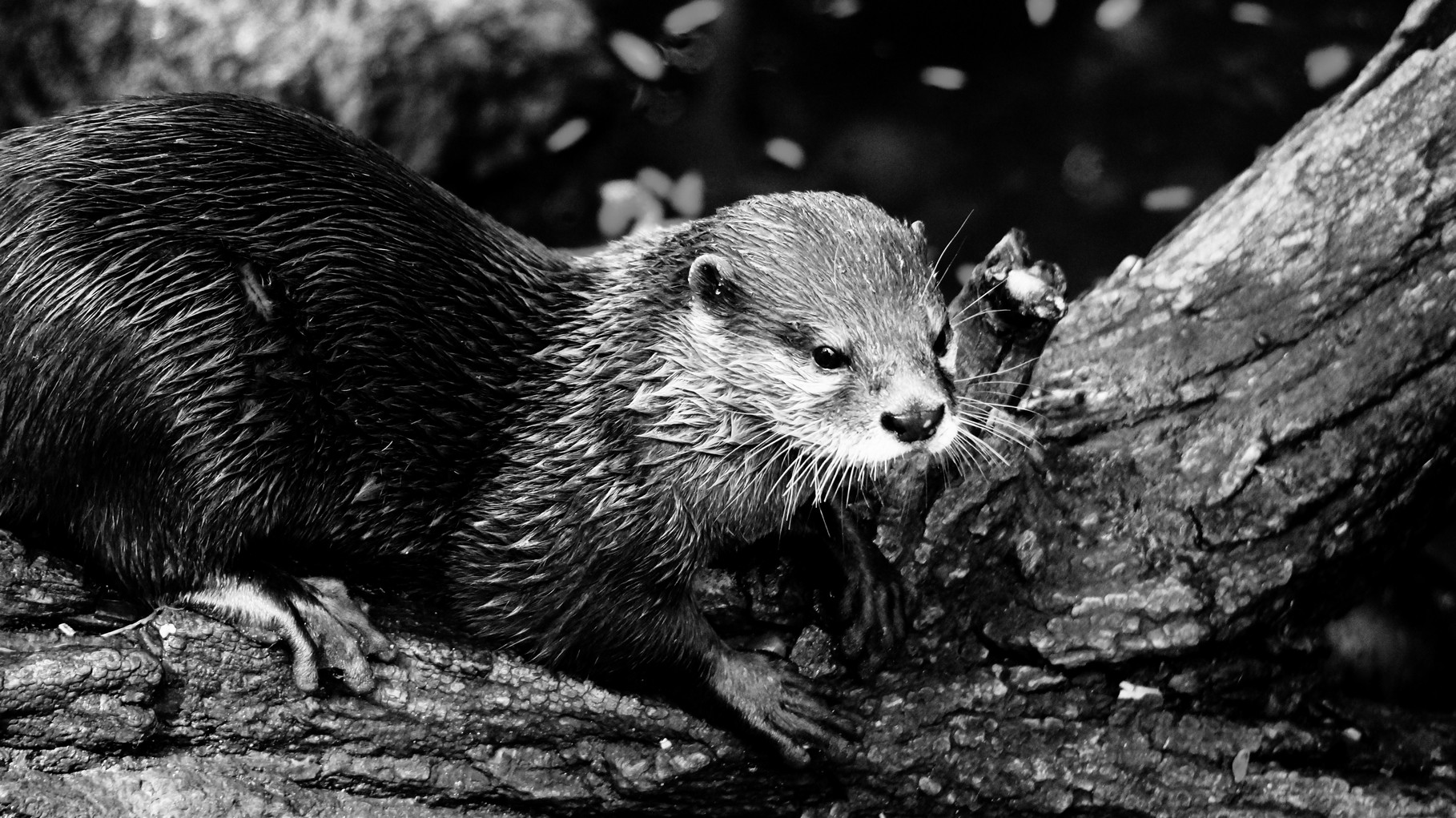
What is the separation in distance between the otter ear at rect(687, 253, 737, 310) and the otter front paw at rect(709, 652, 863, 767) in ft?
2.31

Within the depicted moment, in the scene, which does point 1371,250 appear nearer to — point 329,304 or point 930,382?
point 930,382

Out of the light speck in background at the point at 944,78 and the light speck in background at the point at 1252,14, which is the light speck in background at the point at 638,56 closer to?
the light speck in background at the point at 944,78

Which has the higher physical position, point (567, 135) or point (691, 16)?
point (691, 16)

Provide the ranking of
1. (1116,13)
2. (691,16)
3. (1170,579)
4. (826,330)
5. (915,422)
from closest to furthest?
(915,422) < (826,330) < (1170,579) < (1116,13) < (691,16)

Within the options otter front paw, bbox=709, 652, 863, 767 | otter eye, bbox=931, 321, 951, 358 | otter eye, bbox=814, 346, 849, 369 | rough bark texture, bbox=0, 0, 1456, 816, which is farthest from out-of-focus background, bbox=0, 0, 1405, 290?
otter front paw, bbox=709, 652, 863, 767

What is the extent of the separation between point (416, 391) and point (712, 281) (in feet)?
2.07

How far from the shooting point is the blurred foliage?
4891 millimetres

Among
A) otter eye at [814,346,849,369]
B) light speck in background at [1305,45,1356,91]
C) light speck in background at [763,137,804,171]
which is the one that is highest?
light speck in background at [1305,45,1356,91]

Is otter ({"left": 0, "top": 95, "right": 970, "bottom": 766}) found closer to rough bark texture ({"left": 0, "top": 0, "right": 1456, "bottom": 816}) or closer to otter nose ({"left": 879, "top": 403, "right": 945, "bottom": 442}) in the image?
otter nose ({"left": 879, "top": 403, "right": 945, "bottom": 442})

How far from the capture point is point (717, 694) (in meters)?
2.66

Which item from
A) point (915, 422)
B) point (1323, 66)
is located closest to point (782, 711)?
point (915, 422)

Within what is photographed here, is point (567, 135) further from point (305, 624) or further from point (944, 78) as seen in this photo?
point (305, 624)

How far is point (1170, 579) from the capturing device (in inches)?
111

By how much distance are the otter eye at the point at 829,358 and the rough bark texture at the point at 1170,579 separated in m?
0.46
